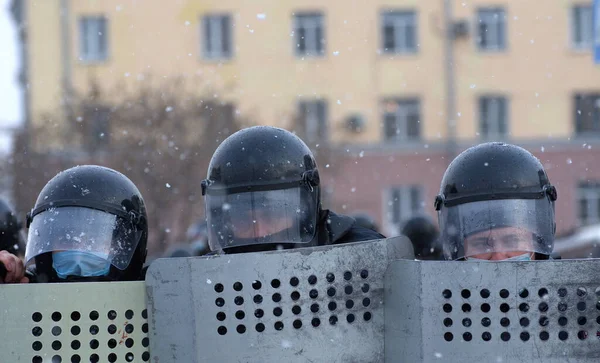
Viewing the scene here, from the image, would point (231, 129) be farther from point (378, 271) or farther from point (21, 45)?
point (378, 271)

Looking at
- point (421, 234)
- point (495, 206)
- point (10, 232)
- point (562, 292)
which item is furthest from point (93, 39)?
point (562, 292)

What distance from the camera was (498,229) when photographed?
13.6 ft

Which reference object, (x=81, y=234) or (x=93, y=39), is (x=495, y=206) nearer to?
(x=81, y=234)

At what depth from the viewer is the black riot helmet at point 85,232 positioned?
4383 mm

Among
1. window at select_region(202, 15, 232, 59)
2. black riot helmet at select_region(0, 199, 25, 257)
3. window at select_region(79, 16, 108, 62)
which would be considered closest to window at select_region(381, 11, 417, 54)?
window at select_region(202, 15, 232, 59)

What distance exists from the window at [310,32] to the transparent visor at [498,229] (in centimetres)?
2581

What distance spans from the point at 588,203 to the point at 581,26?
4.85 m

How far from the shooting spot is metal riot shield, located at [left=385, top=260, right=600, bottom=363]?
3.34 m

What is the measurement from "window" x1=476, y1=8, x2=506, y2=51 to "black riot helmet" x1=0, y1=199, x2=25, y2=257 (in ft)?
80.4

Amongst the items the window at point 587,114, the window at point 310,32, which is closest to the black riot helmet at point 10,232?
the window at point 310,32

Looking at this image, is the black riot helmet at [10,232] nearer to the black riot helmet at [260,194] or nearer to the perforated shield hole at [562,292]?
the black riot helmet at [260,194]

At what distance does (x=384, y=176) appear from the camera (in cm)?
2969

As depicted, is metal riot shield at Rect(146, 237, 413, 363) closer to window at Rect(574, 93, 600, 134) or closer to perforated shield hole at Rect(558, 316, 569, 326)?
perforated shield hole at Rect(558, 316, 569, 326)

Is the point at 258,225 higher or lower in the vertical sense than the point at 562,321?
higher
